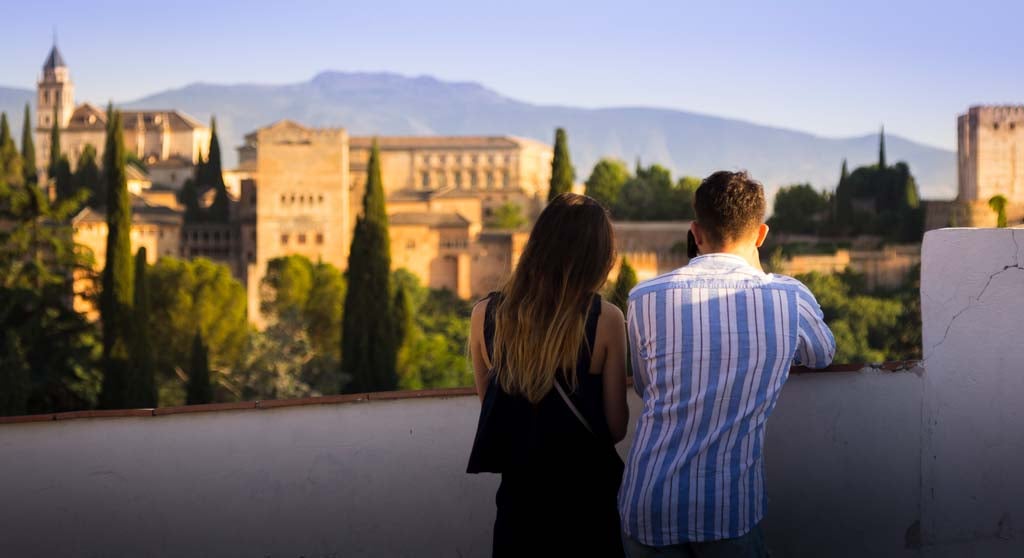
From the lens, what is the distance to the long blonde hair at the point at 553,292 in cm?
293

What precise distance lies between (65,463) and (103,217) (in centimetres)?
4339

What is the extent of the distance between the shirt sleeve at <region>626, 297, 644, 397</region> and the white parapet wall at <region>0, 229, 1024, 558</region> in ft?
2.13

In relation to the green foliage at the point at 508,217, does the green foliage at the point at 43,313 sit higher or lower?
lower

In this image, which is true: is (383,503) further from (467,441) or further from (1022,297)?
(1022,297)

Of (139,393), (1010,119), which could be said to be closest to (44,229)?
(139,393)

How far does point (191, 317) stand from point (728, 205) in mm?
32205

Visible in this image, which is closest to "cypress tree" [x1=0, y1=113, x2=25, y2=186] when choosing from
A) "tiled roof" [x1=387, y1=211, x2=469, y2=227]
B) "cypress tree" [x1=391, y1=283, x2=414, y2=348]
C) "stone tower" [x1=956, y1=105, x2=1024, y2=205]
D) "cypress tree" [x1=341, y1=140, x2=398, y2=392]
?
"tiled roof" [x1=387, y1=211, x2=469, y2=227]

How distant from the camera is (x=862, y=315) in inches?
1383

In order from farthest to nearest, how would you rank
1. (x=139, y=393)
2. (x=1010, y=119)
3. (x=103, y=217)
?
1. (x=1010, y=119)
2. (x=103, y=217)
3. (x=139, y=393)

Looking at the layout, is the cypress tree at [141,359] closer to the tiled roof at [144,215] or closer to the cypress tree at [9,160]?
the cypress tree at [9,160]

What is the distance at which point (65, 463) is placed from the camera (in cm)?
375

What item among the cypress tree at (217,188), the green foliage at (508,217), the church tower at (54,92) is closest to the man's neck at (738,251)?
the cypress tree at (217,188)

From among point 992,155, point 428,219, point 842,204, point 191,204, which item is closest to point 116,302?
point 428,219

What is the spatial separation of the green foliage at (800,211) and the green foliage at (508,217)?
46.3 feet
